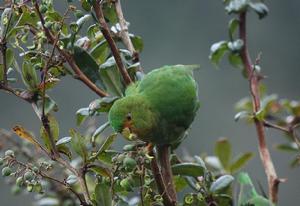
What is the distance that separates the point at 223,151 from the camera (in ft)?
4.37

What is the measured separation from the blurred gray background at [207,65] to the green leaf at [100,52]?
282 centimetres

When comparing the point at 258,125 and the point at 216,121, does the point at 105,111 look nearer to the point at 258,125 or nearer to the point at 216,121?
the point at 258,125

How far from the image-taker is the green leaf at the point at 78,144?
91 centimetres

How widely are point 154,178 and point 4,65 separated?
0.29 meters

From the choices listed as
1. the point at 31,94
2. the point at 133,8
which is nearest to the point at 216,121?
the point at 133,8

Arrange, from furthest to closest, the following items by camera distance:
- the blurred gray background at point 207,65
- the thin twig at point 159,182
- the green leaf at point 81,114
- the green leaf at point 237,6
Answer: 1. the blurred gray background at point 207,65
2. the green leaf at point 237,6
3. the green leaf at point 81,114
4. the thin twig at point 159,182

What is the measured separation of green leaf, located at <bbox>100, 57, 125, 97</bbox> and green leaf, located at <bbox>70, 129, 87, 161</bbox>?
0.12 m

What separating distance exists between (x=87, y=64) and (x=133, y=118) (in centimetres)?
20

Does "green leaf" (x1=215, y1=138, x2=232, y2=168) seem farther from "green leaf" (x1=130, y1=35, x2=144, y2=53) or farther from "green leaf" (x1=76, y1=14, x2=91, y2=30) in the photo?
"green leaf" (x1=76, y1=14, x2=91, y2=30)

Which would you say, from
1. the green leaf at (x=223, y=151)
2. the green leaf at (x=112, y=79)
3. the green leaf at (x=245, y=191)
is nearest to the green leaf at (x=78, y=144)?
the green leaf at (x=112, y=79)

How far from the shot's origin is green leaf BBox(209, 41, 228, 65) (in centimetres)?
134

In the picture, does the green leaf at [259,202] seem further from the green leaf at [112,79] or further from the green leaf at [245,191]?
the green leaf at [112,79]

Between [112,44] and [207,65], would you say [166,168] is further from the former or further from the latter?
[207,65]

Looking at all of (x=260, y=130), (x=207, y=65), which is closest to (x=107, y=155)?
(x=260, y=130)
